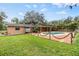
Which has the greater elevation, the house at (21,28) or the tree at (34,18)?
the tree at (34,18)

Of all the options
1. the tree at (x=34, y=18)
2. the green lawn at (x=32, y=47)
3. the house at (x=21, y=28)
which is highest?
the tree at (x=34, y=18)

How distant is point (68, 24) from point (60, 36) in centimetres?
22

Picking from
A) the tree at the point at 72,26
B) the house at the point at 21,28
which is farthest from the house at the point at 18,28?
the tree at the point at 72,26

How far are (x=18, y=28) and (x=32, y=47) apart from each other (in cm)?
36

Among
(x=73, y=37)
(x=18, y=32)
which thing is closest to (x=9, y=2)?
(x=18, y=32)

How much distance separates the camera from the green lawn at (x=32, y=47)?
4.32 metres

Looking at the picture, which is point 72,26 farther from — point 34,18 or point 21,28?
point 21,28

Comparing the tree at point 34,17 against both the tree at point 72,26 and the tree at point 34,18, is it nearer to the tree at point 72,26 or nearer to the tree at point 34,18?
the tree at point 34,18

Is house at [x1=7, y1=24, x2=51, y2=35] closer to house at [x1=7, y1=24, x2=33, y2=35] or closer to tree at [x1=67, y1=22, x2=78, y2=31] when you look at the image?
house at [x1=7, y1=24, x2=33, y2=35]

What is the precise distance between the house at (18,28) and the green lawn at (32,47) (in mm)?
67

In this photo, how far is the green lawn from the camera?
4.32 m

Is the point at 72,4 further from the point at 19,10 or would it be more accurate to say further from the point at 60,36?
the point at 19,10

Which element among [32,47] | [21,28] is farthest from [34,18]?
[32,47]

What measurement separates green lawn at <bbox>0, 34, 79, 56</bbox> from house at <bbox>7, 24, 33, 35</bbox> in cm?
7
